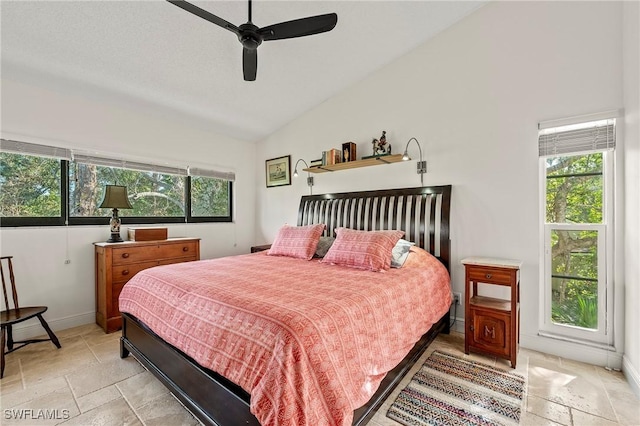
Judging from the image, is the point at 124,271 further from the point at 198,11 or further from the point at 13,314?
the point at 198,11

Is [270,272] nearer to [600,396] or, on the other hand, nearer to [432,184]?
[432,184]

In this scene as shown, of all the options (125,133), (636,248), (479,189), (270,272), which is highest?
(125,133)

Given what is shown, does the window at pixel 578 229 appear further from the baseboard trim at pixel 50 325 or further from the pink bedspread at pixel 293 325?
the baseboard trim at pixel 50 325

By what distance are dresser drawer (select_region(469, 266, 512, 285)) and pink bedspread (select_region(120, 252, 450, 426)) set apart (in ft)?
1.26

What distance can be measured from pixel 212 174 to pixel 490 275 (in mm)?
3812

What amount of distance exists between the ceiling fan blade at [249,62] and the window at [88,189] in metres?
2.16

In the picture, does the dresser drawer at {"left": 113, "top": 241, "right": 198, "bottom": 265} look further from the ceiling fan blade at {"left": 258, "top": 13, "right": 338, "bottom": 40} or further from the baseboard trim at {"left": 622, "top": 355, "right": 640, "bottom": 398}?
the baseboard trim at {"left": 622, "top": 355, "right": 640, "bottom": 398}

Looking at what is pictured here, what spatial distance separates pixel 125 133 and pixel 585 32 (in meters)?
4.66

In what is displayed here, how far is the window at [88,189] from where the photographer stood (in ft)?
9.21

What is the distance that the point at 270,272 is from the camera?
2.30m

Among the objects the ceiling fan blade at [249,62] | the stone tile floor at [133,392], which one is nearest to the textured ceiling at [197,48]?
the ceiling fan blade at [249,62]

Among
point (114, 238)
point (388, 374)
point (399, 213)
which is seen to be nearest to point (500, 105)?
point (399, 213)

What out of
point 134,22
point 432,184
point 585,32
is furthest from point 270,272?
point 585,32

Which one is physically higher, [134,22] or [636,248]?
[134,22]
